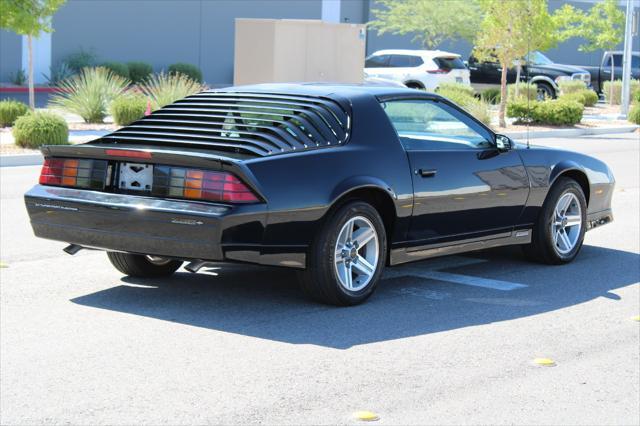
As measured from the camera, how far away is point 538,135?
89.0 feet

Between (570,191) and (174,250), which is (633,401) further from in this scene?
(570,191)

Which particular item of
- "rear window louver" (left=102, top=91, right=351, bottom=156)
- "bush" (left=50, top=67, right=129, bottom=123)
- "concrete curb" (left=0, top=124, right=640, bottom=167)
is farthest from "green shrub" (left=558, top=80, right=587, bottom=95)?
"rear window louver" (left=102, top=91, right=351, bottom=156)

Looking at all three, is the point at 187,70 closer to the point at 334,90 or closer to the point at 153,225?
the point at 334,90

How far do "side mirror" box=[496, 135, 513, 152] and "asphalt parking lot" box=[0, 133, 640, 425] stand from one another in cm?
99

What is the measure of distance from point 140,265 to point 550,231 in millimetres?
3296

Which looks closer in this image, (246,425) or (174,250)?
(246,425)

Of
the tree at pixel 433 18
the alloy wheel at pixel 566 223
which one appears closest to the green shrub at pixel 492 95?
the tree at pixel 433 18

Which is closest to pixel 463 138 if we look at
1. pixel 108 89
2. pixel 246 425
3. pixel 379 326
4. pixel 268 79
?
pixel 379 326

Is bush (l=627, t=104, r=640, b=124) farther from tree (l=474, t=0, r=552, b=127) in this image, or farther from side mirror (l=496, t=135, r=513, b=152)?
side mirror (l=496, t=135, r=513, b=152)

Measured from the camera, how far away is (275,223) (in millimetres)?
7191

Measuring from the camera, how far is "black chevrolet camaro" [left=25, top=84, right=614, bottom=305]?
713 centimetres

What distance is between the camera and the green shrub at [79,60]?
38750mm

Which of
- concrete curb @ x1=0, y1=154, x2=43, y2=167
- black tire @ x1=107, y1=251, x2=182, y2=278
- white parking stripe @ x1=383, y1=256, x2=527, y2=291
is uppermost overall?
concrete curb @ x1=0, y1=154, x2=43, y2=167

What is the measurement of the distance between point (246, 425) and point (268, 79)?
19.1 m
